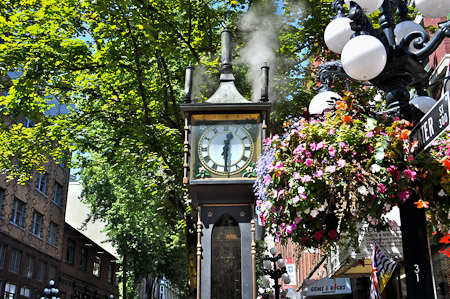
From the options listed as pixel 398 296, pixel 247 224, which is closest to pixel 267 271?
pixel 398 296

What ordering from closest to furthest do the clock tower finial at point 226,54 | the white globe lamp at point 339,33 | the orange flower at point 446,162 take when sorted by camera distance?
the orange flower at point 446,162
the white globe lamp at point 339,33
the clock tower finial at point 226,54

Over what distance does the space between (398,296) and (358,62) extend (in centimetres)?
1245

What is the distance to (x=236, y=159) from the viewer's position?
630cm

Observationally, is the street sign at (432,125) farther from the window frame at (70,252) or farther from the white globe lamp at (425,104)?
the window frame at (70,252)

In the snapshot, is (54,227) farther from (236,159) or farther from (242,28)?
(236,159)

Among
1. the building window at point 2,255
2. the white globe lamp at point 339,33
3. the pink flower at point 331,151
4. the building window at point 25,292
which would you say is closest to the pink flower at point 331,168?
the pink flower at point 331,151

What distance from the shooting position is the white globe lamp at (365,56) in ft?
13.6

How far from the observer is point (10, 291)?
29.0 m

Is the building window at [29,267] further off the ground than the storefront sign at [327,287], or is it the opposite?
the building window at [29,267]

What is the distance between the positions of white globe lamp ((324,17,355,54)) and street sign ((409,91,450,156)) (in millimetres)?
1835

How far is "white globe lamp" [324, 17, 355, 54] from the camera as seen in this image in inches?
211

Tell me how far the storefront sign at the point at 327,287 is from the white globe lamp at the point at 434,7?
15792 millimetres

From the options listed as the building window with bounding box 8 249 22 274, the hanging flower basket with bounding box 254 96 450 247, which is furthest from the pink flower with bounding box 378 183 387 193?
the building window with bounding box 8 249 22 274

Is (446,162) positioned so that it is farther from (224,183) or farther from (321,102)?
(224,183)
